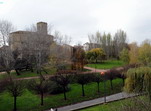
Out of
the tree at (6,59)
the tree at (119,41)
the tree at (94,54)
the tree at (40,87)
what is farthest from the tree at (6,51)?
the tree at (119,41)

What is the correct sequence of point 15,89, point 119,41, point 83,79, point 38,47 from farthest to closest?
1. point 119,41
2. point 38,47
3. point 83,79
4. point 15,89

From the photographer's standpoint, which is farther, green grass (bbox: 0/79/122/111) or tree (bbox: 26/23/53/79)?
tree (bbox: 26/23/53/79)

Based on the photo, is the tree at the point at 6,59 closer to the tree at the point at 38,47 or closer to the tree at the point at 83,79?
the tree at the point at 38,47

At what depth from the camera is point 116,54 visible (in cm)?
6116

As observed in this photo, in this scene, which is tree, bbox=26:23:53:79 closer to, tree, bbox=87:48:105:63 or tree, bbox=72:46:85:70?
tree, bbox=72:46:85:70

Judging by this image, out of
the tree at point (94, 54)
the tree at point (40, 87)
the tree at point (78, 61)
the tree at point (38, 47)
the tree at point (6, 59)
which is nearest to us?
the tree at point (40, 87)

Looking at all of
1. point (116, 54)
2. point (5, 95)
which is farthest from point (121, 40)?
Answer: point (5, 95)

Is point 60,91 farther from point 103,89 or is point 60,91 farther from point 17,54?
point 17,54

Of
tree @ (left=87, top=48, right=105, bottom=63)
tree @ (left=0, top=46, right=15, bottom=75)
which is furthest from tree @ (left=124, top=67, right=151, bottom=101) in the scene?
tree @ (left=87, top=48, right=105, bottom=63)

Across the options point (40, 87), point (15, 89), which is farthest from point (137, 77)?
point (15, 89)

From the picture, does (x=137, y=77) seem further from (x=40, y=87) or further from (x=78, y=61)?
(x=78, y=61)

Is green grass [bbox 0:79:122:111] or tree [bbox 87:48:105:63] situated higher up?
tree [bbox 87:48:105:63]

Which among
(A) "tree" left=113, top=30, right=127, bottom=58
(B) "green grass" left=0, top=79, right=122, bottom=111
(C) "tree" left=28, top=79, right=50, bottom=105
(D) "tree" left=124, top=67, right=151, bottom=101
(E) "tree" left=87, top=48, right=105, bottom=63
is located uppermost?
(A) "tree" left=113, top=30, right=127, bottom=58

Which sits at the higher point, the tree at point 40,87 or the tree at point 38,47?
the tree at point 38,47
